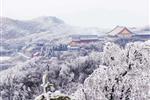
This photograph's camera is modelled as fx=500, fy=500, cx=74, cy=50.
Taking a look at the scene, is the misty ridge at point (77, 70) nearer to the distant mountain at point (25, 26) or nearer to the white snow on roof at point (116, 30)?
the white snow on roof at point (116, 30)

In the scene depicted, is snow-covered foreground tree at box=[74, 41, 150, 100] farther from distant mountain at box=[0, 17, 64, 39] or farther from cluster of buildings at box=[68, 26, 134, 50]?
distant mountain at box=[0, 17, 64, 39]

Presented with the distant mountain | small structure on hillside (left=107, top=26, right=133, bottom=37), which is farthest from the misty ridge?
the distant mountain

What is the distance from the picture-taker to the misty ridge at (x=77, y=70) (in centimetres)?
855

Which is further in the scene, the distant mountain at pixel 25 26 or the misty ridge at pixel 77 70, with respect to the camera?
the distant mountain at pixel 25 26

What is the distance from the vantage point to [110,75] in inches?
343

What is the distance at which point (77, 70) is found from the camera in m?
24.7

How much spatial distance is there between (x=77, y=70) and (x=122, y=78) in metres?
16.0

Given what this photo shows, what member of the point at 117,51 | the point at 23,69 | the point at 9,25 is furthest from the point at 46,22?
the point at 117,51

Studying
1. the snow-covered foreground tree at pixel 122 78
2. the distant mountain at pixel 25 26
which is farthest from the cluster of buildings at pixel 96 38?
the snow-covered foreground tree at pixel 122 78

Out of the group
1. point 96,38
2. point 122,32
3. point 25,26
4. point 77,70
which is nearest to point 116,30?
point 122,32

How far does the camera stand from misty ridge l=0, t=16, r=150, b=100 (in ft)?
28.1

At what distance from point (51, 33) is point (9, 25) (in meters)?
5.88

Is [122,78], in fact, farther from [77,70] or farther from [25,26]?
[25,26]

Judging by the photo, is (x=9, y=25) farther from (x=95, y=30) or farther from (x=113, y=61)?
(x=113, y=61)
